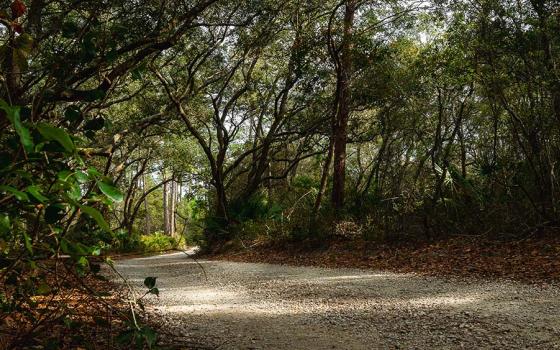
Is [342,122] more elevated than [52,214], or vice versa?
[342,122]

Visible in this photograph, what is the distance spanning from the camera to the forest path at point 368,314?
3.62 meters

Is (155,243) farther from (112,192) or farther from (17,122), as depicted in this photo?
(17,122)

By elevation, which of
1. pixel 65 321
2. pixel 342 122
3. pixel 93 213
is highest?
pixel 342 122

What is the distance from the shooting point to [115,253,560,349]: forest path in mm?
3617

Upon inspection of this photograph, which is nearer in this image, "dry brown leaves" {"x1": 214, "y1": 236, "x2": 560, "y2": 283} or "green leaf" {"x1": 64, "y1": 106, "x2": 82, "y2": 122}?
"green leaf" {"x1": 64, "y1": 106, "x2": 82, "y2": 122}

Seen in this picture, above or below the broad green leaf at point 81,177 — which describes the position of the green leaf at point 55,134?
above

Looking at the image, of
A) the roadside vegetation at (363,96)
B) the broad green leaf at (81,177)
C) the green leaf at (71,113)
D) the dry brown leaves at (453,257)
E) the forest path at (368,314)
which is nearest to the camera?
the broad green leaf at (81,177)

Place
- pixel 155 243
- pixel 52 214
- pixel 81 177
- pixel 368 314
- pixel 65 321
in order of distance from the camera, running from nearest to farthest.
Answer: pixel 81 177
pixel 52 214
pixel 65 321
pixel 368 314
pixel 155 243

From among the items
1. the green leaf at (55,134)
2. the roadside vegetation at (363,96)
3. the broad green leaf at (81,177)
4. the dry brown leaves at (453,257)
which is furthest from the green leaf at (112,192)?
the dry brown leaves at (453,257)

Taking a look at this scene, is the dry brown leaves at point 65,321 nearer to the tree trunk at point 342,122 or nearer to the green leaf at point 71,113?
the green leaf at point 71,113

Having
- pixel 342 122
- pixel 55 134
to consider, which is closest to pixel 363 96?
pixel 342 122

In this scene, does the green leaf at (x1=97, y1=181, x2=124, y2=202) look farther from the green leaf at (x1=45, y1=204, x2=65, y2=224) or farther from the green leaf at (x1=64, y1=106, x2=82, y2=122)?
the green leaf at (x1=64, y1=106, x2=82, y2=122)

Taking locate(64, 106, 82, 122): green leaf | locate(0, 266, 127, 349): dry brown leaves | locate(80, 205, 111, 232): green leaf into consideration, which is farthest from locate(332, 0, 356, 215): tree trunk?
locate(80, 205, 111, 232): green leaf

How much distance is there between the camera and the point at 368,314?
4.67 metres
